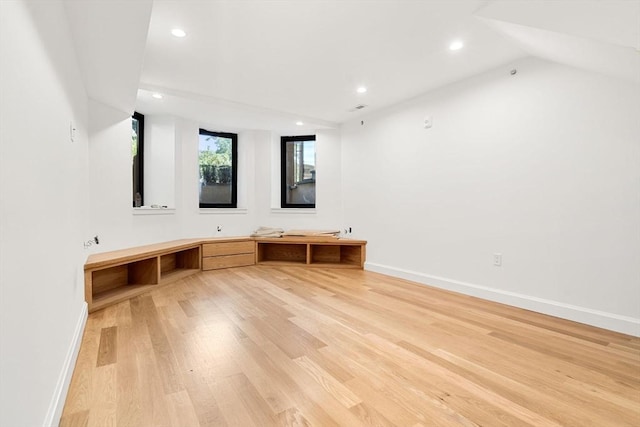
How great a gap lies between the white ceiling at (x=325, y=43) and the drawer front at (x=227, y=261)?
217 centimetres

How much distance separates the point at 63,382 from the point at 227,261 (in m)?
3.10

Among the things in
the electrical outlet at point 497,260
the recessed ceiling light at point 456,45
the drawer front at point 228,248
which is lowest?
the drawer front at point 228,248

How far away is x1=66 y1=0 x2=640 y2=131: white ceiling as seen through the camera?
169 centimetres

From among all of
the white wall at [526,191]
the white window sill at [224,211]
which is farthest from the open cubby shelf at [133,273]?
the white wall at [526,191]

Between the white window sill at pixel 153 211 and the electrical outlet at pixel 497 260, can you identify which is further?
the white window sill at pixel 153 211

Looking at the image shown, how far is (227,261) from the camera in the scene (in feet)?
14.8

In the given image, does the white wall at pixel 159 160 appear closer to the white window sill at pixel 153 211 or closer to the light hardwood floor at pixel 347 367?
the white window sill at pixel 153 211

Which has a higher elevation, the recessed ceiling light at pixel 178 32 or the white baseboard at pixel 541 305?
the recessed ceiling light at pixel 178 32

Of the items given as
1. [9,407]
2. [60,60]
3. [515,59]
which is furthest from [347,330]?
[515,59]

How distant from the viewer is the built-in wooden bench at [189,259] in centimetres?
293

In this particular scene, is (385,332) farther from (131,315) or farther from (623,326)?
(131,315)

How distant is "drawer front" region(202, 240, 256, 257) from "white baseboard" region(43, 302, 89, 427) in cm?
220

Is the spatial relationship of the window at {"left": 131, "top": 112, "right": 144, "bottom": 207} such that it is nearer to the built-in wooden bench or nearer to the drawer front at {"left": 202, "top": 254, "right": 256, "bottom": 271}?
the built-in wooden bench

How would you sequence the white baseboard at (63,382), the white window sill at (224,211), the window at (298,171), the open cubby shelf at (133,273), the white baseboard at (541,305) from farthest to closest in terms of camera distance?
1. the window at (298,171)
2. the white window sill at (224,211)
3. the open cubby shelf at (133,273)
4. the white baseboard at (541,305)
5. the white baseboard at (63,382)
